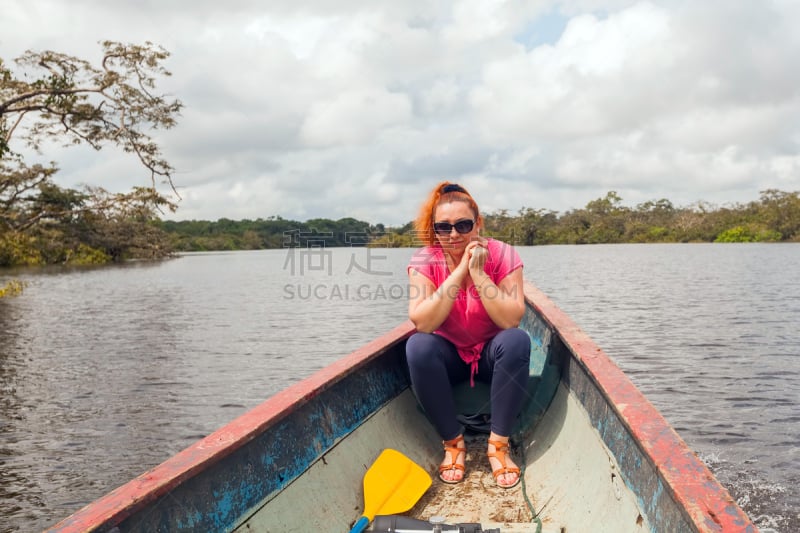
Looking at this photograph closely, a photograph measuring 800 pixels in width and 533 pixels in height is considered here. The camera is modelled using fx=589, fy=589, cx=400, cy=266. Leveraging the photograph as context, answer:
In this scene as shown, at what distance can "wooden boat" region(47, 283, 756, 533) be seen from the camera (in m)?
1.64

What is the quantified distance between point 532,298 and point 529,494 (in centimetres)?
195

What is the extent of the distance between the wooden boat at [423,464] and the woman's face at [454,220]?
0.75 m

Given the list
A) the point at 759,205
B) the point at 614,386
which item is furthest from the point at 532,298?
the point at 759,205

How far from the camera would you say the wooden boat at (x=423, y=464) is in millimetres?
Answer: 1645

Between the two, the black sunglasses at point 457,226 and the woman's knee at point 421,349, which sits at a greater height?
the black sunglasses at point 457,226

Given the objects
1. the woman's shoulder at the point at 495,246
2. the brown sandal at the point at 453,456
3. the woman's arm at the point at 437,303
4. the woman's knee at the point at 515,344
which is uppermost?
the woman's shoulder at the point at 495,246

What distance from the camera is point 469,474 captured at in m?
2.88

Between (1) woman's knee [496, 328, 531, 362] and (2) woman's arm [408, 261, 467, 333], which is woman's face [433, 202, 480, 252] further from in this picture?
(1) woman's knee [496, 328, 531, 362]

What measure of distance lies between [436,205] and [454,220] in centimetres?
16

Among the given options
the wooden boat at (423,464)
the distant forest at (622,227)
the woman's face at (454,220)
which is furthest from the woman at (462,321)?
the distant forest at (622,227)

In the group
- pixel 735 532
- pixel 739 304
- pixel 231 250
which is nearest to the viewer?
pixel 735 532

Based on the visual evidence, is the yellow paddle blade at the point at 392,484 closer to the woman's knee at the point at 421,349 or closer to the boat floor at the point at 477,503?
the boat floor at the point at 477,503

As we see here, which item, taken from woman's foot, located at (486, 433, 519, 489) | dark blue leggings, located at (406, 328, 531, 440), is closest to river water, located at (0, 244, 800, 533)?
woman's foot, located at (486, 433, 519, 489)

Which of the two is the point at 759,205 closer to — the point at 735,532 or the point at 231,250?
the point at 735,532
